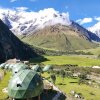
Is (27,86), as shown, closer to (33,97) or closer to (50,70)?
(33,97)

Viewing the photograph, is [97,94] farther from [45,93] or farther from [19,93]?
A: [19,93]

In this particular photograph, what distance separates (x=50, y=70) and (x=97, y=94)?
59625 millimetres

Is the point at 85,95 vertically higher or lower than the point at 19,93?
lower

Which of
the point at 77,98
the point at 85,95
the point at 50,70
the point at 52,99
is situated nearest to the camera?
the point at 52,99

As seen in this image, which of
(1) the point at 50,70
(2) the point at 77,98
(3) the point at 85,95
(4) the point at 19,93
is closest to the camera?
(4) the point at 19,93

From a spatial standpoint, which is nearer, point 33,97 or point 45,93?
point 33,97

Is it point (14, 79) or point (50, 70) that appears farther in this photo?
point (50, 70)

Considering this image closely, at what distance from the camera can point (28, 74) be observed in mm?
66438

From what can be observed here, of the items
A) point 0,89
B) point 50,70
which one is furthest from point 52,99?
point 50,70

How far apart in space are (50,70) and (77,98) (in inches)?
2761

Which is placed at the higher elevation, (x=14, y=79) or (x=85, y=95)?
(x=14, y=79)

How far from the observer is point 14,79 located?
65.8 metres

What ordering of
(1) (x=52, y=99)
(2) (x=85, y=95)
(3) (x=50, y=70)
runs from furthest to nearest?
(3) (x=50, y=70)
(2) (x=85, y=95)
(1) (x=52, y=99)

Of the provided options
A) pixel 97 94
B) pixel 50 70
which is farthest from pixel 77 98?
pixel 50 70
